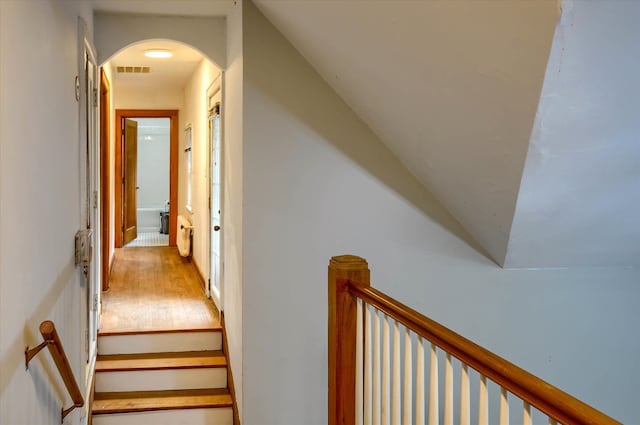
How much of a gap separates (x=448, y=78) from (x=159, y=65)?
13.8 feet

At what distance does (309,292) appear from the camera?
3.23 meters

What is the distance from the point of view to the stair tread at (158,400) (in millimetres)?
3529

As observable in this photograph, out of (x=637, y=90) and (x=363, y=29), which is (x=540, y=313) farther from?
(x=363, y=29)

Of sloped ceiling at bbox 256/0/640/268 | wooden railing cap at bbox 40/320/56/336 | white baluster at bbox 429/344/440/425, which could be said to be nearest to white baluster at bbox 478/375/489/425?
white baluster at bbox 429/344/440/425

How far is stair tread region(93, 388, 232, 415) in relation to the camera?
3.53 metres

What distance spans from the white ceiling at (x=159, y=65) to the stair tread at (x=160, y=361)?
7.39 ft

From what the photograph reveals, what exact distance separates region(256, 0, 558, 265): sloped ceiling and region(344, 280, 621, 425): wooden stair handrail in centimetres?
91

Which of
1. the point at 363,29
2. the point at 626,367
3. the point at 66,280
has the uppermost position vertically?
the point at 363,29

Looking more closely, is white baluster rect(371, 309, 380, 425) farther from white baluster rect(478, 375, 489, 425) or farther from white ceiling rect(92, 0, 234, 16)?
white ceiling rect(92, 0, 234, 16)

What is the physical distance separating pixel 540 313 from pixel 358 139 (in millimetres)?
1561

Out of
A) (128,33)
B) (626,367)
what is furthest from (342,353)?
(128,33)

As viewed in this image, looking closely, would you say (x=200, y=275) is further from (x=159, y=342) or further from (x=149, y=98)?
(x=149, y=98)

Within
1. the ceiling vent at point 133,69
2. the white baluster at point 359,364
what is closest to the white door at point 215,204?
the ceiling vent at point 133,69

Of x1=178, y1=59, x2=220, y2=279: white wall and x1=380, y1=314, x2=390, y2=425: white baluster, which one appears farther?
x1=178, y1=59, x2=220, y2=279: white wall
